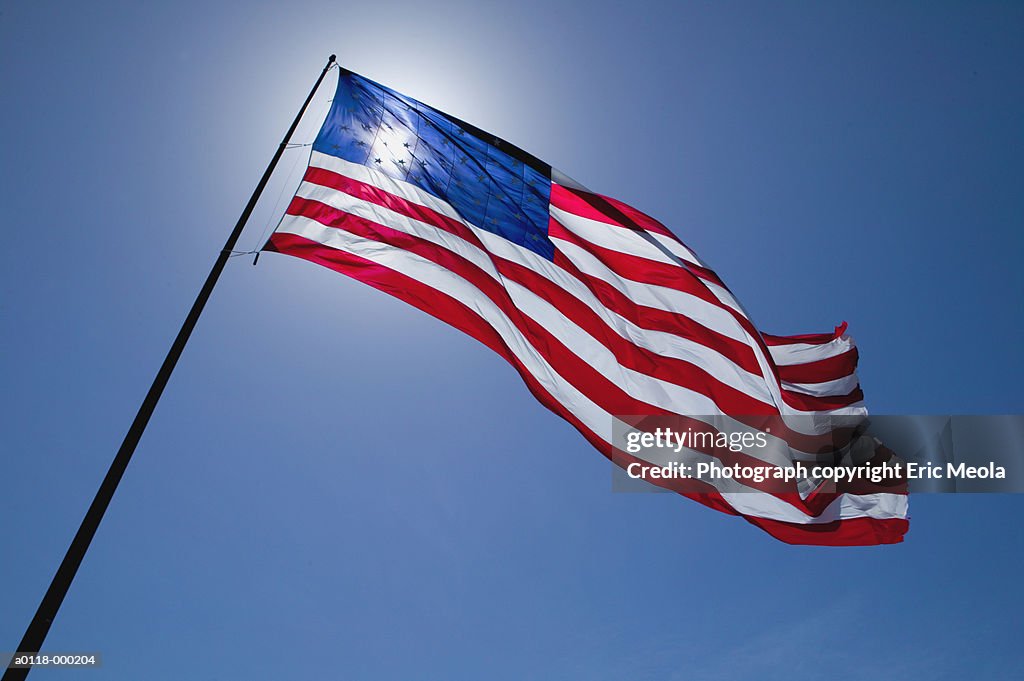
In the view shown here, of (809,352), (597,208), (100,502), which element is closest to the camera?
(100,502)

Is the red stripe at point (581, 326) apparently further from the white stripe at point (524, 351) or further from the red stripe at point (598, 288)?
the red stripe at point (598, 288)

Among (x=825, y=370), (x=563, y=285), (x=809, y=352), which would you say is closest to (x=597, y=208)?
(x=563, y=285)

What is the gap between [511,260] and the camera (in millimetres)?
8844

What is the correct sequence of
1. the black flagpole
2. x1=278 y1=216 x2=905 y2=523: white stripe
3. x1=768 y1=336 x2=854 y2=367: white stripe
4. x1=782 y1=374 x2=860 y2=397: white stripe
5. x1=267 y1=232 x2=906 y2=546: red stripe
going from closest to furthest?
the black flagpole
x1=267 y1=232 x2=906 y2=546: red stripe
x1=278 y1=216 x2=905 y2=523: white stripe
x1=782 y1=374 x2=860 y2=397: white stripe
x1=768 y1=336 x2=854 y2=367: white stripe

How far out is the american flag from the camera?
848 centimetres

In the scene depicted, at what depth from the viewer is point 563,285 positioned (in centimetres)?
899

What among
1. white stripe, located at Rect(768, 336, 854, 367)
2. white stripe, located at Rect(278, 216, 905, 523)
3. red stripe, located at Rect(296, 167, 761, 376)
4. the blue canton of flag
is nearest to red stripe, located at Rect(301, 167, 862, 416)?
red stripe, located at Rect(296, 167, 761, 376)

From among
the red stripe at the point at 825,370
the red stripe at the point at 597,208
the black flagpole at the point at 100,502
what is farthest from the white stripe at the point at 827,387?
the black flagpole at the point at 100,502

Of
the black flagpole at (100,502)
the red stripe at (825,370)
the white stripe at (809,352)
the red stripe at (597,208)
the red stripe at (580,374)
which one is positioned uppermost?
the red stripe at (597,208)

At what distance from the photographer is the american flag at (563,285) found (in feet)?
27.8

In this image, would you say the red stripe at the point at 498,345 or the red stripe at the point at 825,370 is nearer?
the red stripe at the point at 498,345

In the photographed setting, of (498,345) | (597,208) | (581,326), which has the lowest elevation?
(498,345)

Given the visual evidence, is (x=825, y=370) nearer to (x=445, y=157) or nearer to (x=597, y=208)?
(x=597, y=208)

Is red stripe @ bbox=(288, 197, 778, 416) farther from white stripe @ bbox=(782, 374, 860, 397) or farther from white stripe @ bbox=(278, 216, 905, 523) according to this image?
white stripe @ bbox=(782, 374, 860, 397)
